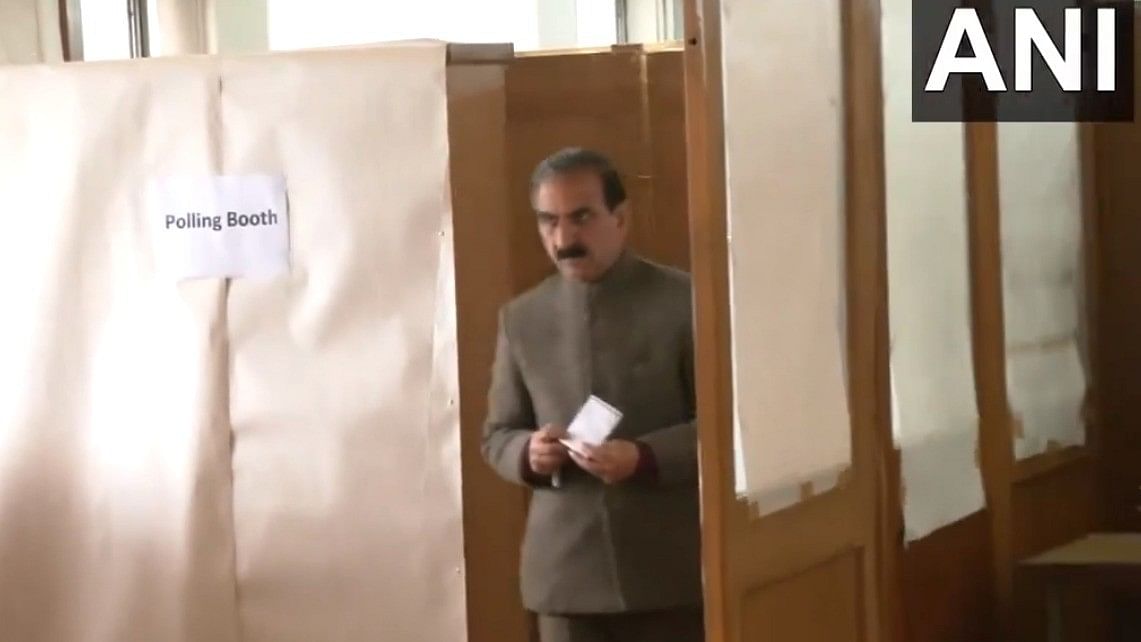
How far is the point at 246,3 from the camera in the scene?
116 inches

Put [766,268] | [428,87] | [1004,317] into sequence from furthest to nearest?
[1004,317] → [428,87] → [766,268]

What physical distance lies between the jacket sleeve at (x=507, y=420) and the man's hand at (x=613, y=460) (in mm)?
92

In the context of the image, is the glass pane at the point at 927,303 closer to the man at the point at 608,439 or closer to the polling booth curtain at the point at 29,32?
the man at the point at 608,439

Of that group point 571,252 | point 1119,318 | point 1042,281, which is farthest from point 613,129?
point 1119,318

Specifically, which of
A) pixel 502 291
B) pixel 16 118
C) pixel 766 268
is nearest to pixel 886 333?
pixel 766 268

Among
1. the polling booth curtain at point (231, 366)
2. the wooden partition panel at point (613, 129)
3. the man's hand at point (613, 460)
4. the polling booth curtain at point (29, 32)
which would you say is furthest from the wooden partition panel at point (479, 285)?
the polling booth curtain at point (29, 32)

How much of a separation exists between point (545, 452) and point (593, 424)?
8 centimetres

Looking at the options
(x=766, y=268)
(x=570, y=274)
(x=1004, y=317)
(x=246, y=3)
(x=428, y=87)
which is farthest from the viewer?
(x=246, y=3)

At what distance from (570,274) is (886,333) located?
484mm

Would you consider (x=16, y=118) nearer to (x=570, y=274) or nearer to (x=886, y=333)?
(x=570, y=274)

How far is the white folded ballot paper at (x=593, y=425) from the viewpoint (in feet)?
7.01

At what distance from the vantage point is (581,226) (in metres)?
2.21

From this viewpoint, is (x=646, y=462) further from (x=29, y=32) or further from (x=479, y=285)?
(x=29, y=32)

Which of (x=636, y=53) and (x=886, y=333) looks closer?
(x=886, y=333)
